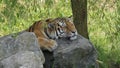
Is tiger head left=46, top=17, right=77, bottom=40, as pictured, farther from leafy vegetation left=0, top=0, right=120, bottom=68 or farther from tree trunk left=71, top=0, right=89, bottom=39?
tree trunk left=71, top=0, right=89, bottom=39

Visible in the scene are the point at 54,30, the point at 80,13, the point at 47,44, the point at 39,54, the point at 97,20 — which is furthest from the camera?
the point at 97,20

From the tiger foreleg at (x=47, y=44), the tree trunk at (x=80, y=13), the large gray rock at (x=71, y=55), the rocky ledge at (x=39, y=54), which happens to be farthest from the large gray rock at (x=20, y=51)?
the tree trunk at (x=80, y=13)

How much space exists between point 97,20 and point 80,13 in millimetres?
1387

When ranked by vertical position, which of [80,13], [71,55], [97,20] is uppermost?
[80,13]

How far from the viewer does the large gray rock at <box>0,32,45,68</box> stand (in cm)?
416

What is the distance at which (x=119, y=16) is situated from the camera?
691cm

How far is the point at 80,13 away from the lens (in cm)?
648

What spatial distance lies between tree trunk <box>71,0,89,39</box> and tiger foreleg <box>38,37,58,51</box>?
162cm

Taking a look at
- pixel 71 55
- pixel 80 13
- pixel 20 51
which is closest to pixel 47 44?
pixel 71 55

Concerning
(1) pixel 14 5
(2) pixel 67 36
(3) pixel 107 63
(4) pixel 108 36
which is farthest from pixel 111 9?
(2) pixel 67 36

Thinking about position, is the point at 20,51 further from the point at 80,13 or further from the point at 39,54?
the point at 80,13

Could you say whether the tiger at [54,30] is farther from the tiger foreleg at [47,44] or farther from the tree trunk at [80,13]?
A: the tree trunk at [80,13]

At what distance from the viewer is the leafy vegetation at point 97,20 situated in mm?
6414

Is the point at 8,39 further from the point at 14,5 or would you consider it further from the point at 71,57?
the point at 14,5
